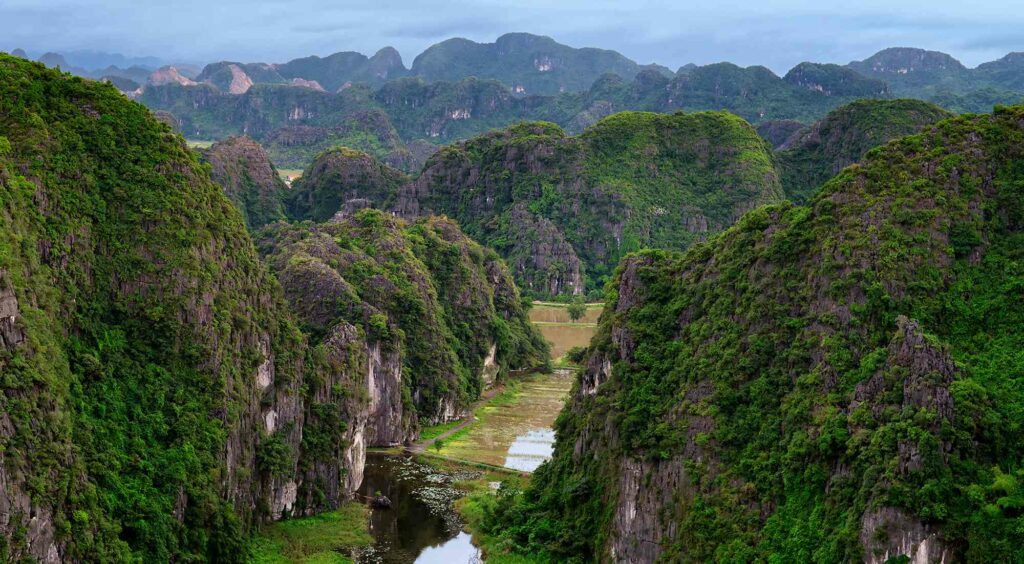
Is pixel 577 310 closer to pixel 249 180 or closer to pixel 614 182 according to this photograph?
pixel 614 182

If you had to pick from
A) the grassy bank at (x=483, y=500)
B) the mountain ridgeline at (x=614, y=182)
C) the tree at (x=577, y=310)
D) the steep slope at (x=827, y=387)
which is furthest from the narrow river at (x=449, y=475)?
the mountain ridgeline at (x=614, y=182)

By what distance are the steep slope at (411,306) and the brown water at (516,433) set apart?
8.14ft

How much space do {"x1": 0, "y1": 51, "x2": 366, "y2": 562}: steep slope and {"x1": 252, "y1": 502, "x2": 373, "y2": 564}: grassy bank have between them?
3.03ft

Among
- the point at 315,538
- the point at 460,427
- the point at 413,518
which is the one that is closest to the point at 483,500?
the point at 413,518

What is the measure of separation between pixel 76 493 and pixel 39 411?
9.99 ft

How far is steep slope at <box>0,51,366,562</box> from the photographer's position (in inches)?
1540

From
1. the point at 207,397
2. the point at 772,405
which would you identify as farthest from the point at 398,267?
the point at 772,405

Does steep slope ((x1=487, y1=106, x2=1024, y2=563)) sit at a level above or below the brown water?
above

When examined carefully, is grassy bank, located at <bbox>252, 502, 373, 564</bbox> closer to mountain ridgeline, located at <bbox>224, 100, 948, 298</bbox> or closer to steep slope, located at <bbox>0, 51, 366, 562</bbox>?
steep slope, located at <bbox>0, 51, 366, 562</bbox>

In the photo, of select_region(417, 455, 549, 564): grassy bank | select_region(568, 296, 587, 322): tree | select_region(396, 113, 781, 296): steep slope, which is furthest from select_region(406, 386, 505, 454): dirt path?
select_region(396, 113, 781, 296): steep slope

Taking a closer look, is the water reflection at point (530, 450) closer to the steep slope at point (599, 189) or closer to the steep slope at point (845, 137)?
the steep slope at point (599, 189)

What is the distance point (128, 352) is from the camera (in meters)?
47.0

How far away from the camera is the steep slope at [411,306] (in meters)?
69.7

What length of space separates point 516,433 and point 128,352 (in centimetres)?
3387
